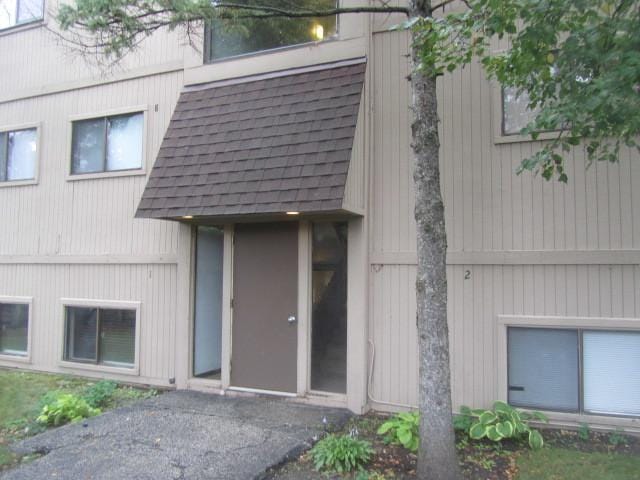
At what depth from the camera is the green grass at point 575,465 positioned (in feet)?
14.8

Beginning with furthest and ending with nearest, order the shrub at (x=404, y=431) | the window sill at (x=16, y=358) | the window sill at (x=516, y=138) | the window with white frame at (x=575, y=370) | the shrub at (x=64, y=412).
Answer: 1. the window sill at (x=16, y=358)
2. the shrub at (x=64, y=412)
3. the window sill at (x=516, y=138)
4. the window with white frame at (x=575, y=370)
5. the shrub at (x=404, y=431)

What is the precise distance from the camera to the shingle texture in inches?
235

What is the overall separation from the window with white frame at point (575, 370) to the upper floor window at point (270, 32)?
488 cm

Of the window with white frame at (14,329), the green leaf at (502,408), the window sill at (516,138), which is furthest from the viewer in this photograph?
the window with white frame at (14,329)

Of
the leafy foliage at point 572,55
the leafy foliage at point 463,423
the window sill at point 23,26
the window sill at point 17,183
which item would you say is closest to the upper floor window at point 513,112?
the leafy foliage at point 572,55

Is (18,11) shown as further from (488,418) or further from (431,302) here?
(488,418)

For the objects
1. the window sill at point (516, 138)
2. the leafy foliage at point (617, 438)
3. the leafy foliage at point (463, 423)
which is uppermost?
the window sill at point (516, 138)

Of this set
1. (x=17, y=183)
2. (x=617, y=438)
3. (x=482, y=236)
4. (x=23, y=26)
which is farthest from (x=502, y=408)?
(x=23, y=26)

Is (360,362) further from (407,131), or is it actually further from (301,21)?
(301,21)

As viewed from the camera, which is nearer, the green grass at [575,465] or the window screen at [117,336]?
the green grass at [575,465]

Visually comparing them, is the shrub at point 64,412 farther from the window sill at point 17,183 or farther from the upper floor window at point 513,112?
the upper floor window at point 513,112

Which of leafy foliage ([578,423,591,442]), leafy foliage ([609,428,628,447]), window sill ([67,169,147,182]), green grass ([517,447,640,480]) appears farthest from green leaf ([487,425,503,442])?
window sill ([67,169,147,182])

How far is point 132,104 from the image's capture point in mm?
8469

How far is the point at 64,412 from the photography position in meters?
6.24
